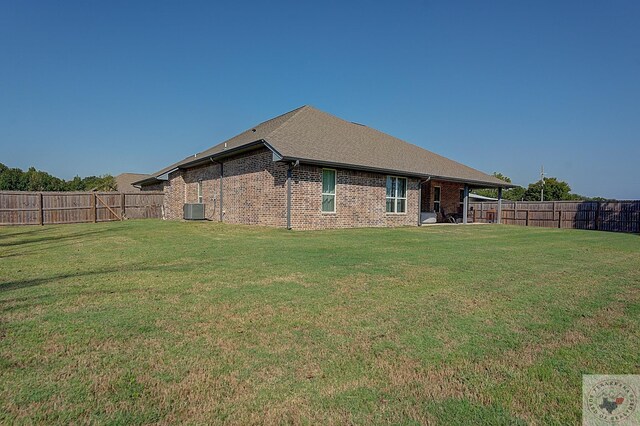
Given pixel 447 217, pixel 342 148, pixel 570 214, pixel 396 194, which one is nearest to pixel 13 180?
pixel 342 148

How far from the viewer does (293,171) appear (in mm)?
13469

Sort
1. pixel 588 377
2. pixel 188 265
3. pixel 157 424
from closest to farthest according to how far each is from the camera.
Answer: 1. pixel 157 424
2. pixel 588 377
3. pixel 188 265

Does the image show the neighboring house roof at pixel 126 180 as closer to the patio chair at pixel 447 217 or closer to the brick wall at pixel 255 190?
the brick wall at pixel 255 190

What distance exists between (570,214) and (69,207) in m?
31.3

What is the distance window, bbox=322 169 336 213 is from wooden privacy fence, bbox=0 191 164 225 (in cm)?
1404

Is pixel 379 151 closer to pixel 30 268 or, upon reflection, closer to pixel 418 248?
pixel 418 248

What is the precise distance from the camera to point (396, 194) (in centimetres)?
1755

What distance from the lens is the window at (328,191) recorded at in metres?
14.6

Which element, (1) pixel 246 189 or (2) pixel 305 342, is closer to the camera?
(2) pixel 305 342

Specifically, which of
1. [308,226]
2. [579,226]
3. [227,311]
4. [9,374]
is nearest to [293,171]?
[308,226]

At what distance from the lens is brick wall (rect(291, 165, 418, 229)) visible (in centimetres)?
1374

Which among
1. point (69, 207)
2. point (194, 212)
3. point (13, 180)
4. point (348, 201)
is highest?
point (13, 180)

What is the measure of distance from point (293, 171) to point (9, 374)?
11.3 m

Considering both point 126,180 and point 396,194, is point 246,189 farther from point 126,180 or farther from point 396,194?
point 126,180
